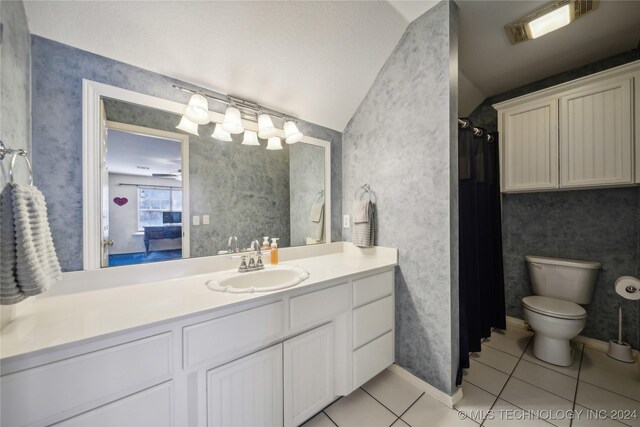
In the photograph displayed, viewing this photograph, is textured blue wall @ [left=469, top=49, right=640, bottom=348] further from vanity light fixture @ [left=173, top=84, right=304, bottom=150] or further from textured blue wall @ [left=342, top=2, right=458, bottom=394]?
vanity light fixture @ [left=173, top=84, right=304, bottom=150]

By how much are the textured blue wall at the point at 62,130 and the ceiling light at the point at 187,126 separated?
33 cm

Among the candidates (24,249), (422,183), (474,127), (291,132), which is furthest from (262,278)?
(474,127)

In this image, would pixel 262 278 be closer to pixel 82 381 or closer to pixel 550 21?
pixel 82 381

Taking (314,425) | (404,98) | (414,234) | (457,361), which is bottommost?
(314,425)

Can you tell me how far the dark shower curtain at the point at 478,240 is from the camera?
5.31ft

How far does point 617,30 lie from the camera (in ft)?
5.11

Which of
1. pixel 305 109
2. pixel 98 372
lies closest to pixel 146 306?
pixel 98 372

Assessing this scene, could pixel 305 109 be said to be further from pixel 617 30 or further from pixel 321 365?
pixel 617 30

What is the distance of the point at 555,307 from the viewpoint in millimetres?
1751

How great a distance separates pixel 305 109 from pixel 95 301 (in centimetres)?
167

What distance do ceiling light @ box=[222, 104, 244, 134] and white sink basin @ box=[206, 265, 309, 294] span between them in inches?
35.2

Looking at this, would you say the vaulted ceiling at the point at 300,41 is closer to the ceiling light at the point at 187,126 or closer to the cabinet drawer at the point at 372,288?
the ceiling light at the point at 187,126

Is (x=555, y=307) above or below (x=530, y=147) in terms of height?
below

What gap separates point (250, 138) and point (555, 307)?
2619 millimetres
